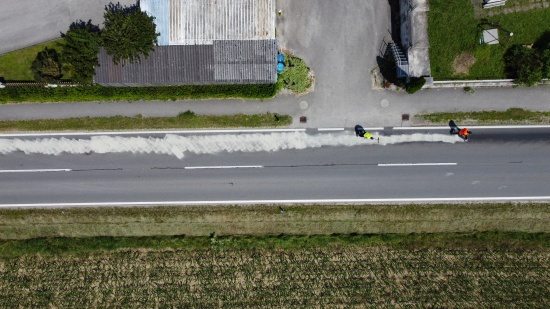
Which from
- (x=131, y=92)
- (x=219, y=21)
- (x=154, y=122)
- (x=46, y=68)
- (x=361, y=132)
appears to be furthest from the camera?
(x=154, y=122)

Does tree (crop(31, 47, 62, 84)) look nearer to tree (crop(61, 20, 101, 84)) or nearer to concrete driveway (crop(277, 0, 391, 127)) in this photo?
tree (crop(61, 20, 101, 84))

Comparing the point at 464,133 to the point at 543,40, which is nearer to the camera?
the point at 464,133

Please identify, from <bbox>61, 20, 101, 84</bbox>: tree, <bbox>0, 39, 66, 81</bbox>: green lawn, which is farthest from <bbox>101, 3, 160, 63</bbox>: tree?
<bbox>0, 39, 66, 81</bbox>: green lawn

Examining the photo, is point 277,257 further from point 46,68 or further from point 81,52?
point 46,68

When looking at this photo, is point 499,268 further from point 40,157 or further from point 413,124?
point 40,157

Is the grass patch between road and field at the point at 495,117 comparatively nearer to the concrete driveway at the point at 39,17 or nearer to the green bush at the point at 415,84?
the green bush at the point at 415,84

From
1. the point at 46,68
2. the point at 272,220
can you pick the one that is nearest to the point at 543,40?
the point at 272,220

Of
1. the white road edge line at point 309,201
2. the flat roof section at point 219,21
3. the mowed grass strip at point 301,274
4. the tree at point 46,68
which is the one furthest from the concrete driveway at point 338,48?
the tree at point 46,68
